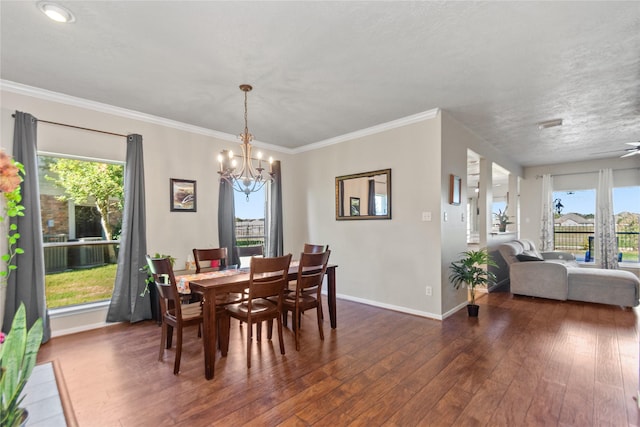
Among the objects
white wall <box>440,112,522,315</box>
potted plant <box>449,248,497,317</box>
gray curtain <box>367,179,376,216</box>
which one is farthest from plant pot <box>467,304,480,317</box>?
gray curtain <box>367,179,376,216</box>

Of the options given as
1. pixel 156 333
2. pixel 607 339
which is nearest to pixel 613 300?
pixel 607 339

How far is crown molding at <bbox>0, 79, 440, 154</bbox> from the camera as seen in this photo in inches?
123

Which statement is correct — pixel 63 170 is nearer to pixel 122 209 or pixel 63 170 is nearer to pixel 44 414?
pixel 122 209

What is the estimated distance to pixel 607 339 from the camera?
3199 millimetres

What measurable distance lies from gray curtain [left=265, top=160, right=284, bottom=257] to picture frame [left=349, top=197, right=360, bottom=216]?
1274 mm

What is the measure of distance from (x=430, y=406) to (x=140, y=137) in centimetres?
414

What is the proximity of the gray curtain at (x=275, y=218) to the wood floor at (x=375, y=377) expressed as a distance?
184 centimetres

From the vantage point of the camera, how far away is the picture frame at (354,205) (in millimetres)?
4773

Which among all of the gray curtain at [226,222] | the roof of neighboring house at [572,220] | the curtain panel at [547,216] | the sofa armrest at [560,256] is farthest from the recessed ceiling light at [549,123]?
the gray curtain at [226,222]

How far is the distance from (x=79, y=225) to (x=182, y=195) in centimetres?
119

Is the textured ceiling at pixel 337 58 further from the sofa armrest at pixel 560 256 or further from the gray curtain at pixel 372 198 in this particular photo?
the sofa armrest at pixel 560 256

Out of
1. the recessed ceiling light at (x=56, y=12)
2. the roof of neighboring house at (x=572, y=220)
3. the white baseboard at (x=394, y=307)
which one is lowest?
the white baseboard at (x=394, y=307)

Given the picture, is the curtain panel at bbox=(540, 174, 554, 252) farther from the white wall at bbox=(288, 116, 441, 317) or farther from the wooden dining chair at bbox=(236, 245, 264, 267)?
the wooden dining chair at bbox=(236, 245, 264, 267)

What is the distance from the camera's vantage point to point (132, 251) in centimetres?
366
